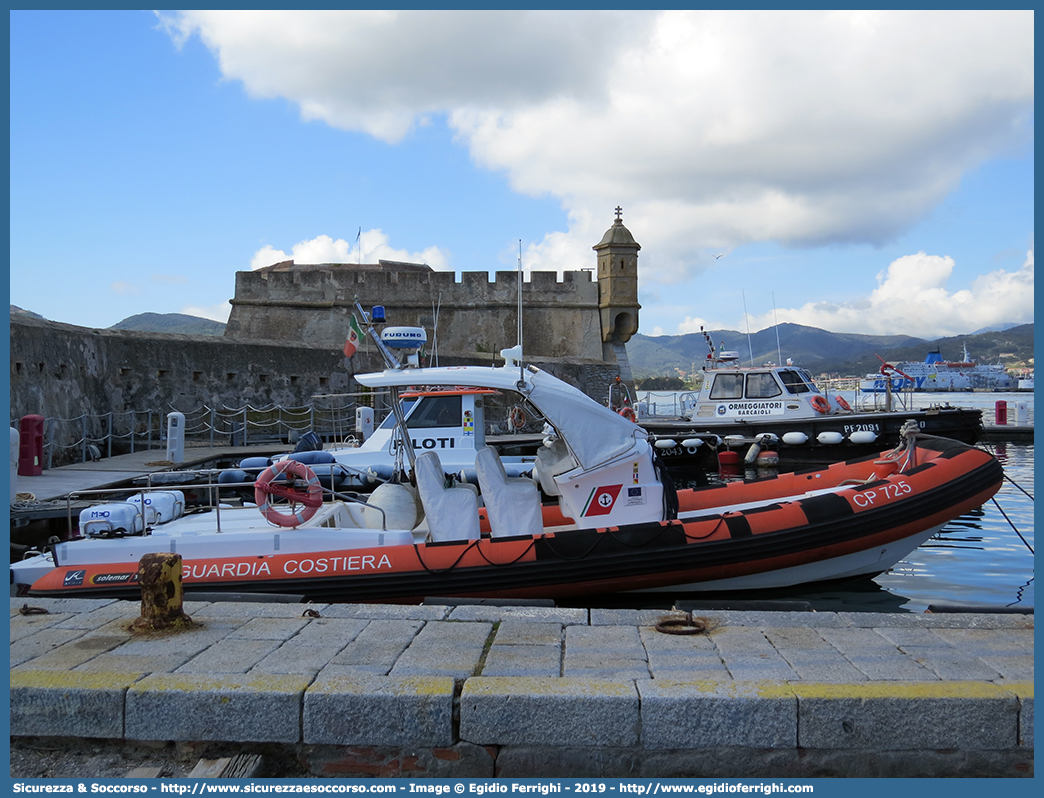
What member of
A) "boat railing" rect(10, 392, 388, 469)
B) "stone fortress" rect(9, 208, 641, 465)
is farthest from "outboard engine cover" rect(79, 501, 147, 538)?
"boat railing" rect(10, 392, 388, 469)

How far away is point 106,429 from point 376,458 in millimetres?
7353

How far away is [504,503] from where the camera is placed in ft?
20.9

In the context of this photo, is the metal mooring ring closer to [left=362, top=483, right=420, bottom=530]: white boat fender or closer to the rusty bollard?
the rusty bollard

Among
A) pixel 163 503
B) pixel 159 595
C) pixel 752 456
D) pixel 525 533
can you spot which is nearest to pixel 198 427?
pixel 163 503

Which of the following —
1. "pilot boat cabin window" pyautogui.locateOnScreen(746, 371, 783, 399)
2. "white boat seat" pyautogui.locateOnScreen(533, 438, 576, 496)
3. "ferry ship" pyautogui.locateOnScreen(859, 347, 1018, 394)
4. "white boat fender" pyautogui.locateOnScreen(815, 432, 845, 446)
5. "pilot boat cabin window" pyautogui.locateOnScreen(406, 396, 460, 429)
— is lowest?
"white boat fender" pyautogui.locateOnScreen(815, 432, 845, 446)

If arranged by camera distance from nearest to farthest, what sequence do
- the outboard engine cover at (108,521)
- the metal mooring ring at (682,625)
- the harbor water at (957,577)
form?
the metal mooring ring at (682,625), the outboard engine cover at (108,521), the harbor water at (957,577)

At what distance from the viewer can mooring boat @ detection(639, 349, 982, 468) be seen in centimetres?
1532

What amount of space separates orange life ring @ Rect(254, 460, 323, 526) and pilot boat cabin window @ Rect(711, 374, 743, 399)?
1217cm

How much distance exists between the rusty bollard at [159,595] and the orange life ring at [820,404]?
1473 cm

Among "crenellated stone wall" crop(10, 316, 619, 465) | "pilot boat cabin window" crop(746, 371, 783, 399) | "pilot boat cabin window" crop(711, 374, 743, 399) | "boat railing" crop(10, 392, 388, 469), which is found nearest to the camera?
"crenellated stone wall" crop(10, 316, 619, 465)

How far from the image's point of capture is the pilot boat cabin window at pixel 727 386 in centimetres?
1706

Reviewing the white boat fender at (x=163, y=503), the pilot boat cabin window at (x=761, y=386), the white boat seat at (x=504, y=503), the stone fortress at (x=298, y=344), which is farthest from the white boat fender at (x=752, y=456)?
the white boat fender at (x=163, y=503)

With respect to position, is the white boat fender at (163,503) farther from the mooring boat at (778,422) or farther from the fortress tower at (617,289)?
the fortress tower at (617,289)
